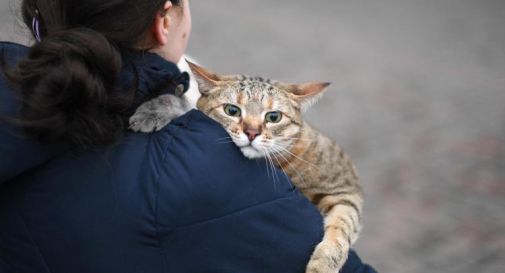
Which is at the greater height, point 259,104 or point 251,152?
point 259,104

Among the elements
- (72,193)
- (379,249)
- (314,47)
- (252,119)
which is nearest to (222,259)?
(72,193)

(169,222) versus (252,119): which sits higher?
(252,119)

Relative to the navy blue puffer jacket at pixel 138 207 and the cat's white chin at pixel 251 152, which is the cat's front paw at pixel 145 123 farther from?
the cat's white chin at pixel 251 152

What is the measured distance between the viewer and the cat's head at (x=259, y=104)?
2537 millimetres

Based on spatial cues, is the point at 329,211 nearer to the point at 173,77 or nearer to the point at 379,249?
the point at 173,77

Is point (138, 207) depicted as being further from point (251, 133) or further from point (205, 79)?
point (205, 79)

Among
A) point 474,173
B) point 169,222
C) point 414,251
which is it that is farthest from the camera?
point 474,173

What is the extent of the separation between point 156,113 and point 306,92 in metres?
0.89

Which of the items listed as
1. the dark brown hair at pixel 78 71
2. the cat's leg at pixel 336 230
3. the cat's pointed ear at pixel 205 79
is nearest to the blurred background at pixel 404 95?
the cat's pointed ear at pixel 205 79

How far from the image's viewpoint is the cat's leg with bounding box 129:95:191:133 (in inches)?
70.9

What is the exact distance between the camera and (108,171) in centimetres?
167

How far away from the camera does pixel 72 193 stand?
167 cm

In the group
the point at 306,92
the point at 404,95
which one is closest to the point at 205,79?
the point at 306,92

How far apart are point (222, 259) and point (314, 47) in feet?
21.3
